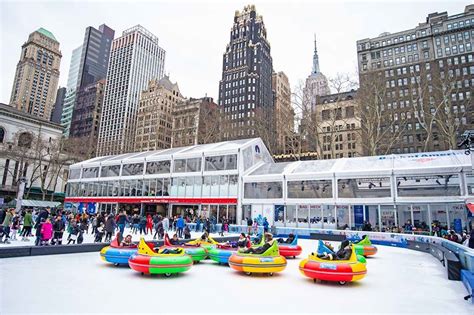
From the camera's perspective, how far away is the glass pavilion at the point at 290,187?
22.2 m

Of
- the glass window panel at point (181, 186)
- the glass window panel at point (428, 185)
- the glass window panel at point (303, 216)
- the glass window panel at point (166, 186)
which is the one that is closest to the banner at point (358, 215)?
the glass window panel at point (428, 185)

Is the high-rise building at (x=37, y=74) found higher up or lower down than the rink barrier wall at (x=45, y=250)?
higher up

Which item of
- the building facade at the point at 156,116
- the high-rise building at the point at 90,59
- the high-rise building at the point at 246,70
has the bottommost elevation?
the building facade at the point at 156,116

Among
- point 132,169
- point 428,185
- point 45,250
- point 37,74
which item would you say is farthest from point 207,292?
point 37,74

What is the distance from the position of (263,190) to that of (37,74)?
525 feet

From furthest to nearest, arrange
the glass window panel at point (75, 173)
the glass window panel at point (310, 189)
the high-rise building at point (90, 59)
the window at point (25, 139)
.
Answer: the high-rise building at point (90, 59) < the window at point (25, 139) < the glass window panel at point (75, 173) < the glass window panel at point (310, 189)

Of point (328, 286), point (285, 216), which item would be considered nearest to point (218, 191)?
point (285, 216)

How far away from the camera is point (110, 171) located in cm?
3984

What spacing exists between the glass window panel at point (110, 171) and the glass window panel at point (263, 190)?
18386mm

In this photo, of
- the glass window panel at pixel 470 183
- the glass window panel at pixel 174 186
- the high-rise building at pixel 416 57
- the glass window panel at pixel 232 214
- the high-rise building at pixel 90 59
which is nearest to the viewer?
the glass window panel at pixel 470 183

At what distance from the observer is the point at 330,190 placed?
84.3 feet

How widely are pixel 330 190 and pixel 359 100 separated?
16047mm

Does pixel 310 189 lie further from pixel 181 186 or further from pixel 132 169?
pixel 132 169

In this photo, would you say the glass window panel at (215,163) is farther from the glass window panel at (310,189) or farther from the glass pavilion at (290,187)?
the glass window panel at (310,189)
